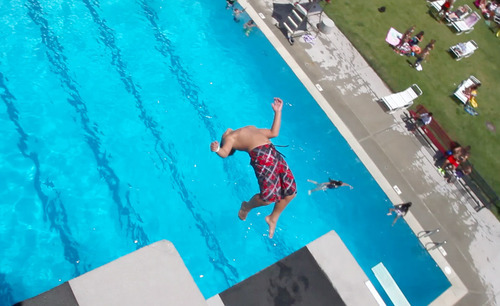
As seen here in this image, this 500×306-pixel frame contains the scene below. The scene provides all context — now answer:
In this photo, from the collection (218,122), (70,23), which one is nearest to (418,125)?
(218,122)

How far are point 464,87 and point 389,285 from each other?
9140 mm

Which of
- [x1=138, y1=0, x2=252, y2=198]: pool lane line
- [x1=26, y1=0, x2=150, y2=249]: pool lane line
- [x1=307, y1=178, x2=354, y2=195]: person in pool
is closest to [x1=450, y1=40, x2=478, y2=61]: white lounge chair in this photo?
[x1=307, y1=178, x2=354, y2=195]: person in pool

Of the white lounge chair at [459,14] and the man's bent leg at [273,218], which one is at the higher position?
the white lounge chair at [459,14]

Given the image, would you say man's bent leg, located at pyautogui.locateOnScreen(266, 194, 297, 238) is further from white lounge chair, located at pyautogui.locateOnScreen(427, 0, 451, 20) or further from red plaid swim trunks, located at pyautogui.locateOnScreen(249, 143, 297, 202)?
white lounge chair, located at pyautogui.locateOnScreen(427, 0, 451, 20)

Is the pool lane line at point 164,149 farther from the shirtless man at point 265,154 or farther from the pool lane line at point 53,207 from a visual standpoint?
the pool lane line at point 53,207

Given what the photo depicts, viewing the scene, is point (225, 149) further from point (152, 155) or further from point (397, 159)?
point (397, 159)

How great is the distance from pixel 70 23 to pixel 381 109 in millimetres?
11518

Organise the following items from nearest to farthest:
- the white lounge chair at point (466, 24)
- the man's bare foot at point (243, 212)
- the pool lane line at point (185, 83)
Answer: the man's bare foot at point (243, 212)
the pool lane line at point (185, 83)
the white lounge chair at point (466, 24)

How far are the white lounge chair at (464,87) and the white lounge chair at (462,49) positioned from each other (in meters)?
1.26

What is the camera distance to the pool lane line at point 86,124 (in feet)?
34.8

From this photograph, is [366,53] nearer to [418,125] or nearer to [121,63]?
[418,125]

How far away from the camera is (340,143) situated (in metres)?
13.4

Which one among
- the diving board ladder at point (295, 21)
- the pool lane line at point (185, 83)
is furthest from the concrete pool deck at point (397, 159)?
the pool lane line at point (185, 83)

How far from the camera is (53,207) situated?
33.8ft
